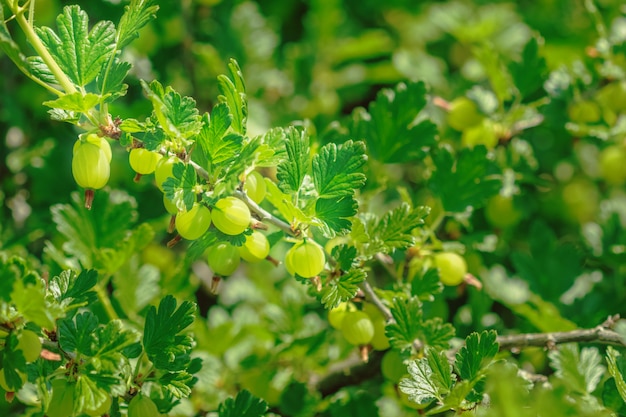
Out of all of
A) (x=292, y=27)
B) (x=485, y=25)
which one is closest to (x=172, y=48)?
(x=292, y=27)

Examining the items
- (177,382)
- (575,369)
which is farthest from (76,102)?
(575,369)

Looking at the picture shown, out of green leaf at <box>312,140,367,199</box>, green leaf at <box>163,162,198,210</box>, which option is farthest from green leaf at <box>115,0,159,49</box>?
green leaf at <box>312,140,367,199</box>

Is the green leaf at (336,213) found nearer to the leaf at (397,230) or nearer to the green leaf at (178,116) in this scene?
the leaf at (397,230)

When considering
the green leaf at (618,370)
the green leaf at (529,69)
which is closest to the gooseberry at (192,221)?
the green leaf at (618,370)

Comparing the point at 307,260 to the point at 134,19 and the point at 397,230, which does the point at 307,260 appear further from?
the point at 134,19

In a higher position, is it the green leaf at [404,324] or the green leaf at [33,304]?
the green leaf at [33,304]

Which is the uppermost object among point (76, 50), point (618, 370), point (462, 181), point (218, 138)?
point (76, 50)
